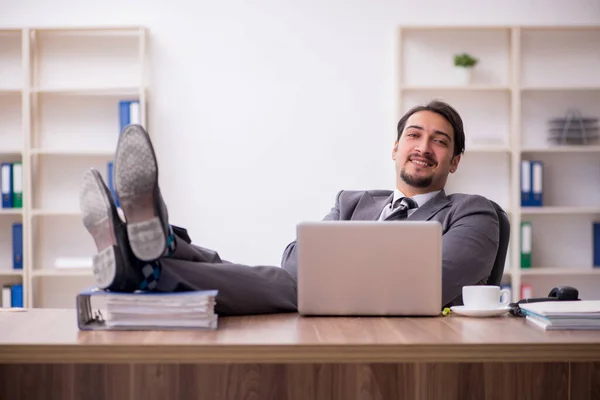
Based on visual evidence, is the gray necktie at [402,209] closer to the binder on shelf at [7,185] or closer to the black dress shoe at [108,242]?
the black dress shoe at [108,242]

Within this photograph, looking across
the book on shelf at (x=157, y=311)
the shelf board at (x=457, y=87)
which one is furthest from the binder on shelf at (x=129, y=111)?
the book on shelf at (x=157, y=311)

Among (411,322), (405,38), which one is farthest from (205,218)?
(411,322)

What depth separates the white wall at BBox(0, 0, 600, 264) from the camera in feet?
15.4

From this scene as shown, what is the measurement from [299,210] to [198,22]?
1351mm

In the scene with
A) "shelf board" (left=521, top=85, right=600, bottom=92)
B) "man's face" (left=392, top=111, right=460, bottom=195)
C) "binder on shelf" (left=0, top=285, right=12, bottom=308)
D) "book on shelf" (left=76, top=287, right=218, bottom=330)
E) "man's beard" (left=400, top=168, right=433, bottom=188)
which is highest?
"shelf board" (left=521, top=85, right=600, bottom=92)

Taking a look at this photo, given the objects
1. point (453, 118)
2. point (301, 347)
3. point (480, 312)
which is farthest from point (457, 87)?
point (301, 347)

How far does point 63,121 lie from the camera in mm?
4730

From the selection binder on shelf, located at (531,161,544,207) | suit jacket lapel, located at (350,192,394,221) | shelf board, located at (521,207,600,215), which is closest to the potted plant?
binder on shelf, located at (531,161,544,207)

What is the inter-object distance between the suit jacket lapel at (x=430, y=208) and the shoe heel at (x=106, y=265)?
3.96 feet

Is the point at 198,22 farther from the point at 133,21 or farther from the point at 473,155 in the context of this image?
the point at 473,155

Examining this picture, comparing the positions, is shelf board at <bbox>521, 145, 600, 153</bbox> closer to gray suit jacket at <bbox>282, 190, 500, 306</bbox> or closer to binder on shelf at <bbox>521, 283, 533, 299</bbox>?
binder on shelf at <bbox>521, 283, 533, 299</bbox>

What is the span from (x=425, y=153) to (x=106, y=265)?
143 centimetres

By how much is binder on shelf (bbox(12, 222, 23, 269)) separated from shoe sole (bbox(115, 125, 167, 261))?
3.36 metres

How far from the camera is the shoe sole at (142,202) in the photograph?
1.46 m
